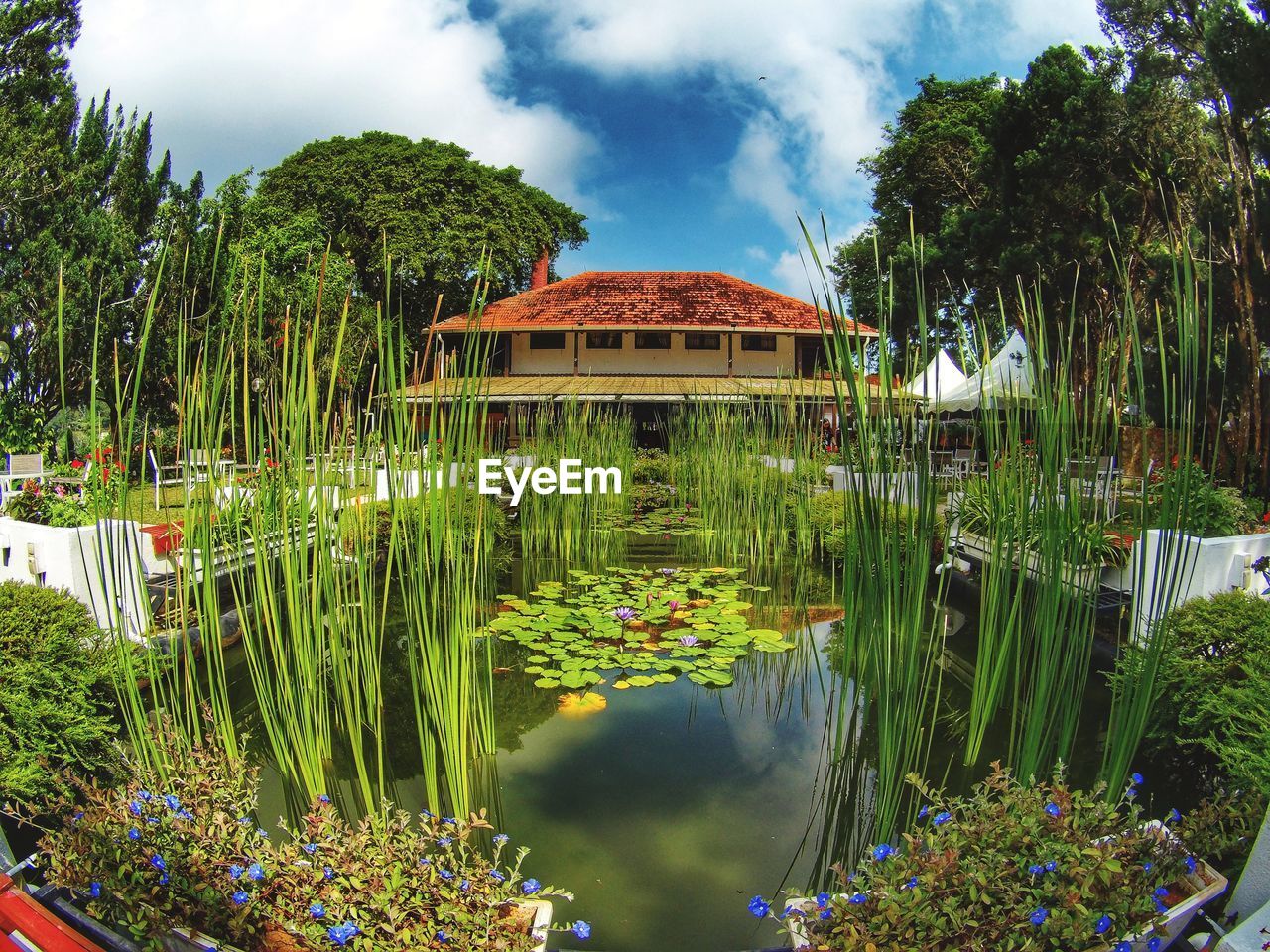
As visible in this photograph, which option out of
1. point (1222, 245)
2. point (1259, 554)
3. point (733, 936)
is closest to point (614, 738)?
point (733, 936)

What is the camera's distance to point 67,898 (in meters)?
1.35

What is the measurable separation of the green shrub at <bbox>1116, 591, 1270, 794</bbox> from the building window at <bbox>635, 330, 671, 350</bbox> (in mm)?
11900

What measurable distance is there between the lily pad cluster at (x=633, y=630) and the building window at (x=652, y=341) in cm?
975

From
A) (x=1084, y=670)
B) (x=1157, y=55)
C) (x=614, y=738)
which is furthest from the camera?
(x=1157, y=55)

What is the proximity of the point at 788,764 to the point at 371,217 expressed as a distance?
1575 cm

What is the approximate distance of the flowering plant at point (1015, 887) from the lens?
108 centimetres

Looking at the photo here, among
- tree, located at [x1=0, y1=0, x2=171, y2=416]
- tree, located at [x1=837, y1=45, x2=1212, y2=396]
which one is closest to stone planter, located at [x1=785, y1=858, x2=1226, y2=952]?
tree, located at [x1=837, y1=45, x2=1212, y2=396]

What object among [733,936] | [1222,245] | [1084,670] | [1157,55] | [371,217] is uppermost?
[371,217]

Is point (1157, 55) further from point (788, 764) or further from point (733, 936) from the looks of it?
point (733, 936)

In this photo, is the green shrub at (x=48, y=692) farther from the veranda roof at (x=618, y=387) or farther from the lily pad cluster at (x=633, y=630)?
the veranda roof at (x=618, y=387)

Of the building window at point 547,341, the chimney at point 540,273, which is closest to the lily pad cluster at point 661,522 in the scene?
the building window at point 547,341

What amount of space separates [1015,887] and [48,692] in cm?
208

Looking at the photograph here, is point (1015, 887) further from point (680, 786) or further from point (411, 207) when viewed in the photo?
point (411, 207)

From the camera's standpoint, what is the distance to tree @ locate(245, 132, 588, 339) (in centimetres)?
1590
